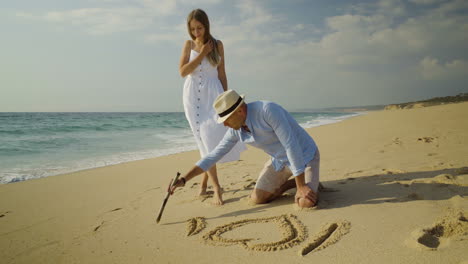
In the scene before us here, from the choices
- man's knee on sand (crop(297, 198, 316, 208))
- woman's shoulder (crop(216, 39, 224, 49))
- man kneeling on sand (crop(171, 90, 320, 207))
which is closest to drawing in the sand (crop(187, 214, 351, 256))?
man's knee on sand (crop(297, 198, 316, 208))

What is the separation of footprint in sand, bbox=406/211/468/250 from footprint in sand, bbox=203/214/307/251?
2.43 feet

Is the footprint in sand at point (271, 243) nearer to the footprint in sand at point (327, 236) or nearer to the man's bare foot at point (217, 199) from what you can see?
the footprint in sand at point (327, 236)

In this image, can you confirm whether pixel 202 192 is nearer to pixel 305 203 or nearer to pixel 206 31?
pixel 305 203

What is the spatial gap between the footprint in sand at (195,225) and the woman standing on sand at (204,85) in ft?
1.89

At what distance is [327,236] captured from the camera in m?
2.17

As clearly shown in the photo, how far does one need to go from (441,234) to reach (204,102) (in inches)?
100

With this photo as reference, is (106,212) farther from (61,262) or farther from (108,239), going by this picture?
(61,262)

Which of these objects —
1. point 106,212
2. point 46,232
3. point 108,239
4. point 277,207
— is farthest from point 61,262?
point 277,207

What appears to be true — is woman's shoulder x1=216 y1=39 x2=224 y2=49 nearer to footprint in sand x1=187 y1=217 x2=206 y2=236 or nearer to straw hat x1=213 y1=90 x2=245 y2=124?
straw hat x1=213 y1=90 x2=245 y2=124

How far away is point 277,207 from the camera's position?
2.91m

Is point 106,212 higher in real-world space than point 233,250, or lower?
lower

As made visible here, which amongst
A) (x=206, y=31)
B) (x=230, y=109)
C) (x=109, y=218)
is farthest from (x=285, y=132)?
(x=109, y=218)

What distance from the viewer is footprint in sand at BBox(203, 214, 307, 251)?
2137 mm

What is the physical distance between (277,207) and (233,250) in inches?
34.6
